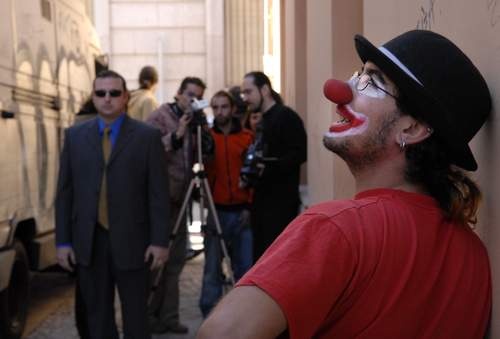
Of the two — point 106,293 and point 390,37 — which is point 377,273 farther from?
point 106,293

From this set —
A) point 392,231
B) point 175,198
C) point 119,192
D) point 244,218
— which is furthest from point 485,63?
point 244,218

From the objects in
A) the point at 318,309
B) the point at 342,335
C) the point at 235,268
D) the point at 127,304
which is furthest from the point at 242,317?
the point at 235,268

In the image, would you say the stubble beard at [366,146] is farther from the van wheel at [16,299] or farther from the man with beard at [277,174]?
the van wheel at [16,299]

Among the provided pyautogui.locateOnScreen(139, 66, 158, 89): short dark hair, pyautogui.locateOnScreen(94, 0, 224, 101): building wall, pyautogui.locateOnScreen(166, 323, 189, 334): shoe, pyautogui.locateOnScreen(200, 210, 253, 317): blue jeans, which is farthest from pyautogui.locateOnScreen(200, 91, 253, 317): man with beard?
pyautogui.locateOnScreen(94, 0, 224, 101): building wall

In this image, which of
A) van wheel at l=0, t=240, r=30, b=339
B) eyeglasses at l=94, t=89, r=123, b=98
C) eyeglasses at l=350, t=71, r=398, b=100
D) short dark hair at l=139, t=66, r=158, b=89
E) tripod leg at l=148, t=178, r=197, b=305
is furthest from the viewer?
short dark hair at l=139, t=66, r=158, b=89

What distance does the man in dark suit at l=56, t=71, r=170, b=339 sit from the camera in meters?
4.74

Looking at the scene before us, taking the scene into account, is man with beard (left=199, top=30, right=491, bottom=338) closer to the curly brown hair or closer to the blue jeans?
the curly brown hair

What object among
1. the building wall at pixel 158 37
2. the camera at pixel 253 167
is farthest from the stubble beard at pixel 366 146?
the building wall at pixel 158 37

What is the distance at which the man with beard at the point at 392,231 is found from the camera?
1493mm

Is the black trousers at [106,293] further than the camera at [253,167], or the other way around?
the camera at [253,167]

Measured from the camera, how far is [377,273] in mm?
1591

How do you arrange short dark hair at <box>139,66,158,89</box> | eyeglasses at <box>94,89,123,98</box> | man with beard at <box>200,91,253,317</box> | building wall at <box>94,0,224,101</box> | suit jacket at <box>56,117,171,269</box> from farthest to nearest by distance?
building wall at <box>94,0,224,101</box>, short dark hair at <box>139,66,158,89</box>, man with beard at <box>200,91,253,317</box>, eyeglasses at <box>94,89,123,98</box>, suit jacket at <box>56,117,171,269</box>

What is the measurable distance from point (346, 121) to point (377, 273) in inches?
16.7

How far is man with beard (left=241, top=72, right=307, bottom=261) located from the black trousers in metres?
1.44
